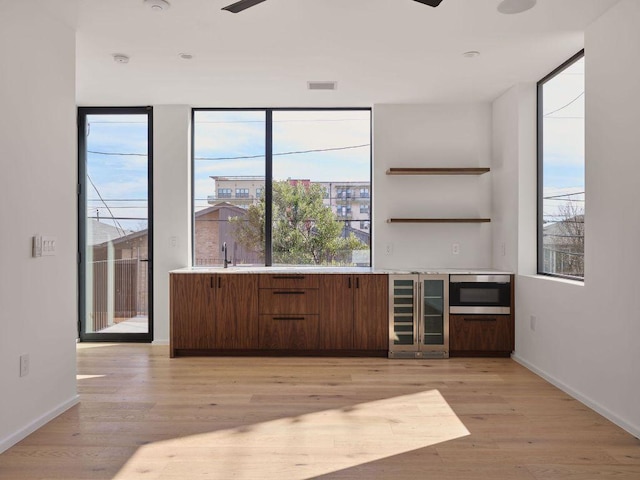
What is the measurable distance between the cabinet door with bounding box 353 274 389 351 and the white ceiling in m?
1.86

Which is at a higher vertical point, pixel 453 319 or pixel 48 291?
pixel 48 291

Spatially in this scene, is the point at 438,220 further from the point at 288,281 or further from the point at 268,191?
the point at 268,191

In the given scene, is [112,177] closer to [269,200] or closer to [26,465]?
[269,200]

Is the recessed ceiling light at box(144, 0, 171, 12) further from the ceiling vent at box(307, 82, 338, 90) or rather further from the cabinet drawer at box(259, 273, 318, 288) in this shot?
the cabinet drawer at box(259, 273, 318, 288)

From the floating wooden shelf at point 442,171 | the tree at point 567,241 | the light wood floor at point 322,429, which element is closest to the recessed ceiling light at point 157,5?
the light wood floor at point 322,429

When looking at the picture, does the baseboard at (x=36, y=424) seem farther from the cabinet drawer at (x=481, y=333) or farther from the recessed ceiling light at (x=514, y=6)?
the recessed ceiling light at (x=514, y=6)

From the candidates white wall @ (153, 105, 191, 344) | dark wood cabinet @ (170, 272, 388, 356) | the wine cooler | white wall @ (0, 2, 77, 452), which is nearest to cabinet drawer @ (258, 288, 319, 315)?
dark wood cabinet @ (170, 272, 388, 356)

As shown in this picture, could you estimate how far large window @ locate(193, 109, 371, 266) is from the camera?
17.5ft

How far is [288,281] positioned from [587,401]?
8.59 ft

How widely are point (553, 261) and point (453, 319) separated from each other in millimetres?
1034

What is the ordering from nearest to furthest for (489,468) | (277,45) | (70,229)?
(489,468) < (70,229) < (277,45)

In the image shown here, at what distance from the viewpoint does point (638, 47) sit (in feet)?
9.20

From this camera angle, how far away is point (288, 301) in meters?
4.67

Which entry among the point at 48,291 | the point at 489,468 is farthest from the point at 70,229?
the point at 489,468
